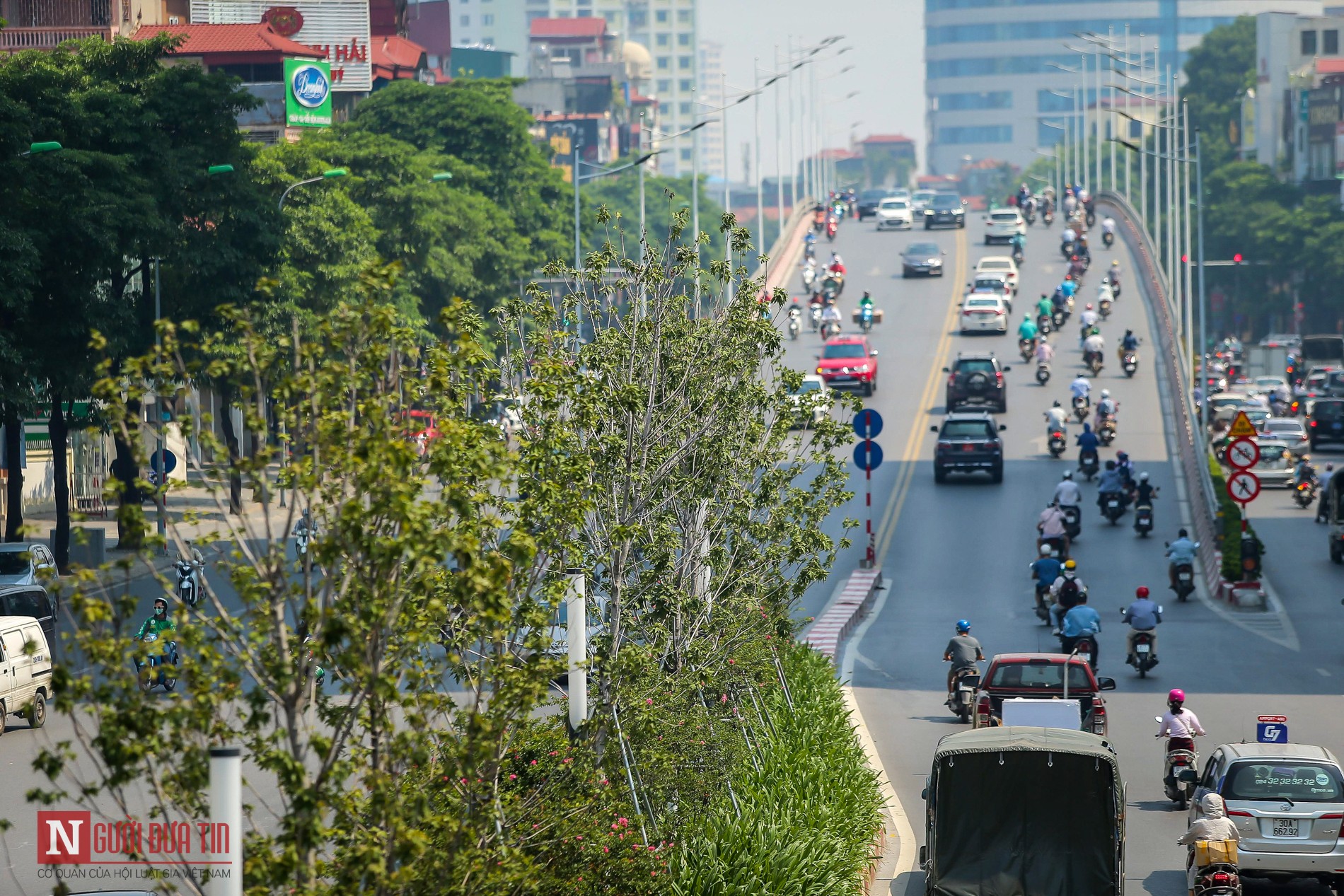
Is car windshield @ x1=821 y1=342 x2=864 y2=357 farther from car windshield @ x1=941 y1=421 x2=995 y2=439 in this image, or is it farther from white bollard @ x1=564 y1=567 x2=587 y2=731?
white bollard @ x1=564 y1=567 x2=587 y2=731

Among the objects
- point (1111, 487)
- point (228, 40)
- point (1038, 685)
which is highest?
point (228, 40)

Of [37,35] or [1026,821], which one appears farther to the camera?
[37,35]

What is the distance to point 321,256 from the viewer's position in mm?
52094

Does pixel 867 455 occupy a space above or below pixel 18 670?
above

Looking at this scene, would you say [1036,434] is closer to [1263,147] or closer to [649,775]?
[649,775]

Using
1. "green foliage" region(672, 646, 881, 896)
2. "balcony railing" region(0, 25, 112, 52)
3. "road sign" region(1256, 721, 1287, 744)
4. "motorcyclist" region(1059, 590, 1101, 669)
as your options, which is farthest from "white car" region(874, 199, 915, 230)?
"road sign" region(1256, 721, 1287, 744)

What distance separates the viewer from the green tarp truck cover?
1431cm

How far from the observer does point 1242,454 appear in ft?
113

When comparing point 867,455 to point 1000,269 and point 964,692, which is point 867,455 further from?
point 1000,269

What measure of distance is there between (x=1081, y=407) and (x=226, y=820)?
48222mm

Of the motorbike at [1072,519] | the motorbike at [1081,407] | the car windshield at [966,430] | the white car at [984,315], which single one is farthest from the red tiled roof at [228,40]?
the motorbike at [1072,519]

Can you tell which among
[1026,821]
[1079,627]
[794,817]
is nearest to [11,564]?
[1079,627]

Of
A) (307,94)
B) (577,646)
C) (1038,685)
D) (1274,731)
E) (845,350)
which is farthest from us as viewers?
Answer: (307,94)

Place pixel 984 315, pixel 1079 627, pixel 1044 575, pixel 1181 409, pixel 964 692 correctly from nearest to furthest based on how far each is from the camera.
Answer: pixel 964 692
pixel 1079 627
pixel 1044 575
pixel 1181 409
pixel 984 315
